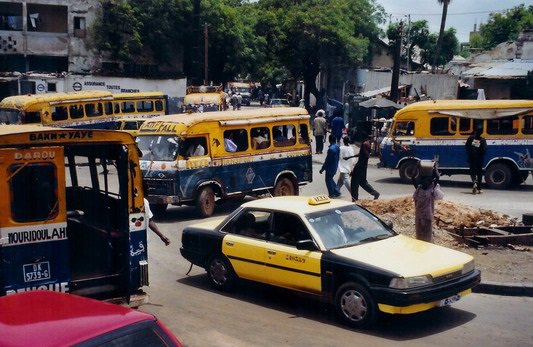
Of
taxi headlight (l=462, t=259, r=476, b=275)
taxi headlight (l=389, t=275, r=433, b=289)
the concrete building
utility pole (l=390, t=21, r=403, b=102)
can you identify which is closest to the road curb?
taxi headlight (l=462, t=259, r=476, b=275)

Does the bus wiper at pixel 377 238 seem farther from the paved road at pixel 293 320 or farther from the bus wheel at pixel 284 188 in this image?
the bus wheel at pixel 284 188

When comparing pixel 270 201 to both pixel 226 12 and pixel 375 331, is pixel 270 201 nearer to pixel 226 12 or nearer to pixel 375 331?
pixel 375 331

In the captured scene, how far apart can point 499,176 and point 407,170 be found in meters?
2.76

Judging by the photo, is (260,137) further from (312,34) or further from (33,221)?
(312,34)

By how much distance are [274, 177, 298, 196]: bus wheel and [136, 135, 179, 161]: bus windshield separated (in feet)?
10.6

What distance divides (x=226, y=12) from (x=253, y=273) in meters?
42.6

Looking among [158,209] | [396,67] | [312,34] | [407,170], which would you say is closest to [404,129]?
[407,170]

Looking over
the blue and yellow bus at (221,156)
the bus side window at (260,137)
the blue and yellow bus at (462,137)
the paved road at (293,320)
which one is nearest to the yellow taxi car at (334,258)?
the paved road at (293,320)

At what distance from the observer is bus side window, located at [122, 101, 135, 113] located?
1193 inches

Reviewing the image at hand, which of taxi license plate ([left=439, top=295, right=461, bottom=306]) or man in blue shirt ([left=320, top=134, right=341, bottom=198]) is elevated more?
man in blue shirt ([left=320, top=134, right=341, bottom=198])

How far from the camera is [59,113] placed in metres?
27.4

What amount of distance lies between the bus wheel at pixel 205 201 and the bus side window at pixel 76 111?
1310cm

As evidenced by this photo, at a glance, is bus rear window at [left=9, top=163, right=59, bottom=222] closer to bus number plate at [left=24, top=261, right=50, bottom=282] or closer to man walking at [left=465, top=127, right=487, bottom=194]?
bus number plate at [left=24, top=261, right=50, bottom=282]

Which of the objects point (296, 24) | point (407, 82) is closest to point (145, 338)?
point (407, 82)
